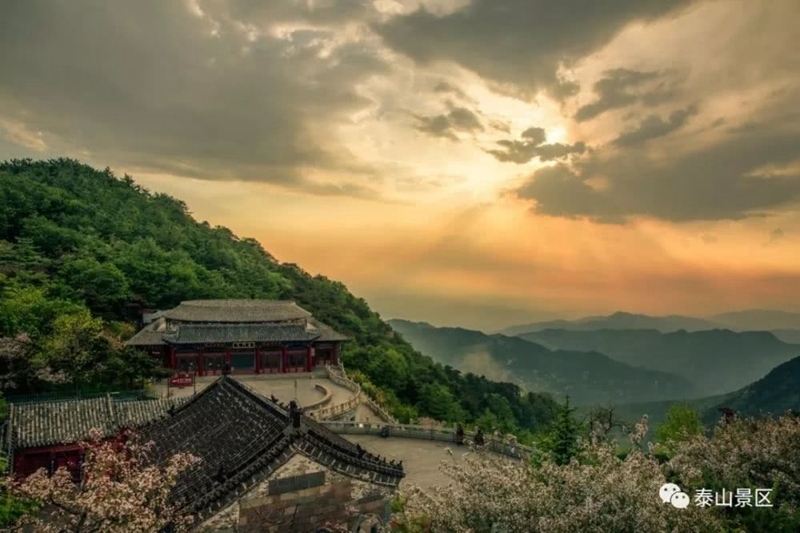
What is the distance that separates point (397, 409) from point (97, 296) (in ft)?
110

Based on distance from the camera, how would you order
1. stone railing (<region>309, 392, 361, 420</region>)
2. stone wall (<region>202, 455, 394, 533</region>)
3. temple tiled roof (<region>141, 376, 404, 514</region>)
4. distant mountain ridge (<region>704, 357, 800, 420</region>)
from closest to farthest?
stone wall (<region>202, 455, 394, 533</region>) < temple tiled roof (<region>141, 376, 404, 514</region>) < stone railing (<region>309, 392, 361, 420</region>) < distant mountain ridge (<region>704, 357, 800, 420</region>)

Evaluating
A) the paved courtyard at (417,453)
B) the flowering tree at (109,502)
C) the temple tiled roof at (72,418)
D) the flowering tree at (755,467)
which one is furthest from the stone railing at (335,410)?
the flowering tree at (755,467)

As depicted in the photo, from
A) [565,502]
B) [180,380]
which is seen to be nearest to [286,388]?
[180,380]

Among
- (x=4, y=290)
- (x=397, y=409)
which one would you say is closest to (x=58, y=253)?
(x=4, y=290)

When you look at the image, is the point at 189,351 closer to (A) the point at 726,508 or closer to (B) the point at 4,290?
(B) the point at 4,290

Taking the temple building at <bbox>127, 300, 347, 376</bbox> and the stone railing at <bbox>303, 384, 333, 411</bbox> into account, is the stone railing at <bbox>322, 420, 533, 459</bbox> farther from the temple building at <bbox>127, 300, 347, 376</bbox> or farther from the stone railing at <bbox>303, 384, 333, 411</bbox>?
the temple building at <bbox>127, 300, 347, 376</bbox>

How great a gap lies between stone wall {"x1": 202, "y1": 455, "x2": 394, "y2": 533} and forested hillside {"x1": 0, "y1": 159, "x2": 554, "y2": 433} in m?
24.5

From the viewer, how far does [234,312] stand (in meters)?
58.9

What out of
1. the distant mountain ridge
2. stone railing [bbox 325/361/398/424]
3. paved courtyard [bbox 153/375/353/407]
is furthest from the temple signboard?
the distant mountain ridge

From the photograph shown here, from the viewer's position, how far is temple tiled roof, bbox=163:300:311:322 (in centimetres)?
5581

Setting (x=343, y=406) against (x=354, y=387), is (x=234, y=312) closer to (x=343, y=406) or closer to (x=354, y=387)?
(x=354, y=387)

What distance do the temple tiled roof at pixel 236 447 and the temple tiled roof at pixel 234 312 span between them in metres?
37.3

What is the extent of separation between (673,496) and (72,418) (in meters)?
26.4

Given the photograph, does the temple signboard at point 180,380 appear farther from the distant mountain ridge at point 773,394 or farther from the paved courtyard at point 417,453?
the distant mountain ridge at point 773,394
